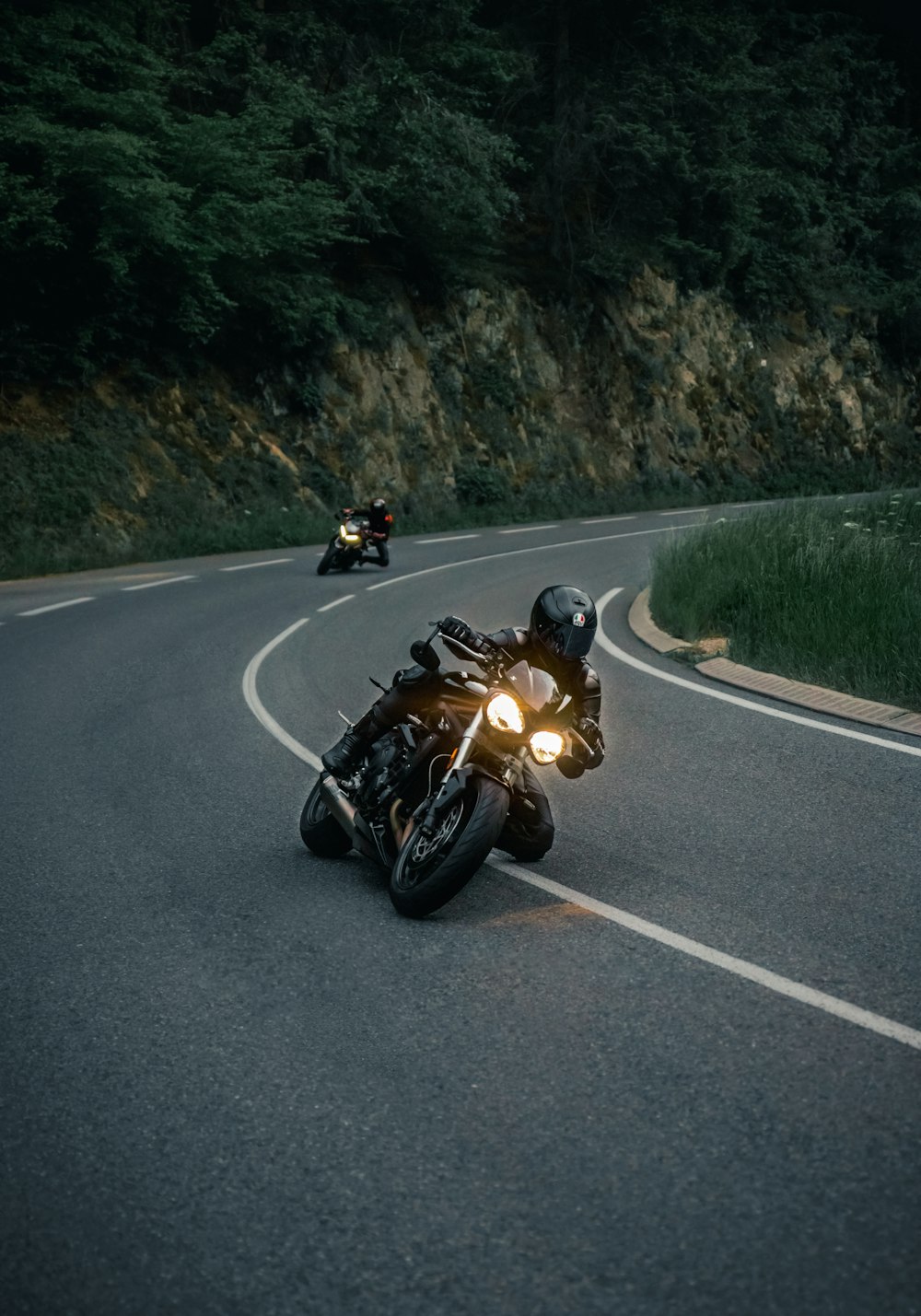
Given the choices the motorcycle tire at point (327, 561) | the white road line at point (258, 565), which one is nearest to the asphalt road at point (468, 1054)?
the motorcycle tire at point (327, 561)

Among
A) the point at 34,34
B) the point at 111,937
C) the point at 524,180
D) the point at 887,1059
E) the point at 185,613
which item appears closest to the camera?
the point at 887,1059

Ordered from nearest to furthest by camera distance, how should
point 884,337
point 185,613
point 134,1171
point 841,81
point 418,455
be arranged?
point 134,1171 → point 185,613 → point 418,455 → point 841,81 → point 884,337

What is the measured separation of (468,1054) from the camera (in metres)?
4.75

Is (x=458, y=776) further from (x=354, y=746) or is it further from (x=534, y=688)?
(x=354, y=746)

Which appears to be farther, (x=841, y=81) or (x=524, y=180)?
(x=841, y=81)

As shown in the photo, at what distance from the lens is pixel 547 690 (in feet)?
19.9

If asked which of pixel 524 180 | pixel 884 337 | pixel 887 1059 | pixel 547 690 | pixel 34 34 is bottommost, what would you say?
pixel 884 337

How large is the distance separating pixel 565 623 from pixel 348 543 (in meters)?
18.1

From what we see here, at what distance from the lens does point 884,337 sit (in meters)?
57.0

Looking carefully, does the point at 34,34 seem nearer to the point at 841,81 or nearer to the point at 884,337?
the point at 841,81

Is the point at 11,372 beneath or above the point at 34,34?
beneath

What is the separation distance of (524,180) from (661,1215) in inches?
1803

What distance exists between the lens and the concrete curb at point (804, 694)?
34.7 ft

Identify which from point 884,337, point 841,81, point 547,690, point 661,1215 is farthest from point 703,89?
point 661,1215
